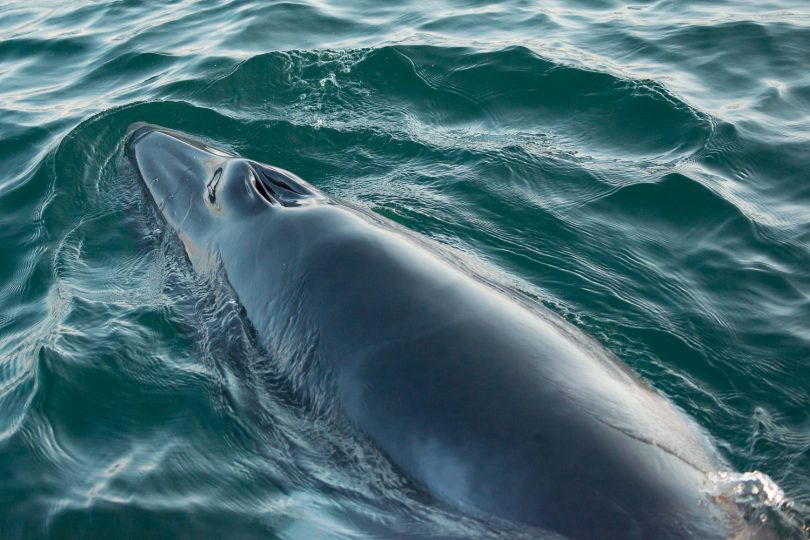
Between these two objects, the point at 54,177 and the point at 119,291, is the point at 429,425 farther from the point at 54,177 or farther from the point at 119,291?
the point at 54,177

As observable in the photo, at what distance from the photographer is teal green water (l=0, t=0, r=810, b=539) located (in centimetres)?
686

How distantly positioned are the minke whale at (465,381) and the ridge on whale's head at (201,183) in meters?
0.06

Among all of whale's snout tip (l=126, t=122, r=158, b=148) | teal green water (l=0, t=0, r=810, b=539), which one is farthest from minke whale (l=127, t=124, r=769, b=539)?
whale's snout tip (l=126, t=122, r=158, b=148)

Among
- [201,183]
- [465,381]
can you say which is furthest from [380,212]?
[465,381]

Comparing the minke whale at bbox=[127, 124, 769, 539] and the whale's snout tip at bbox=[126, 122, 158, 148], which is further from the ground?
the minke whale at bbox=[127, 124, 769, 539]

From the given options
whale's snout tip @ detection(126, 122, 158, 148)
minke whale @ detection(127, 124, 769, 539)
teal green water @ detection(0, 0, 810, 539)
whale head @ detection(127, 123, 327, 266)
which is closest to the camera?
minke whale @ detection(127, 124, 769, 539)

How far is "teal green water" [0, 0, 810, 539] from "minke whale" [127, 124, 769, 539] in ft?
1.11

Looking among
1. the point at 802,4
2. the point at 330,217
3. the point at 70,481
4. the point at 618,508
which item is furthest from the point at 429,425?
the point at 802,4

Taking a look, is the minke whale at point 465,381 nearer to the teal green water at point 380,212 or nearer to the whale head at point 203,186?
the whale head at point 203,186

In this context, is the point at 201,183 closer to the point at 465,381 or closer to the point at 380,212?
the point at 380,212

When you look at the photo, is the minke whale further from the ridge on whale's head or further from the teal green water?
the teal green water

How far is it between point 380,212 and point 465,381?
5373 millimetres

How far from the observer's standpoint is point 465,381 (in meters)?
5.64

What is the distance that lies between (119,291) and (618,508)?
6.63 meters
